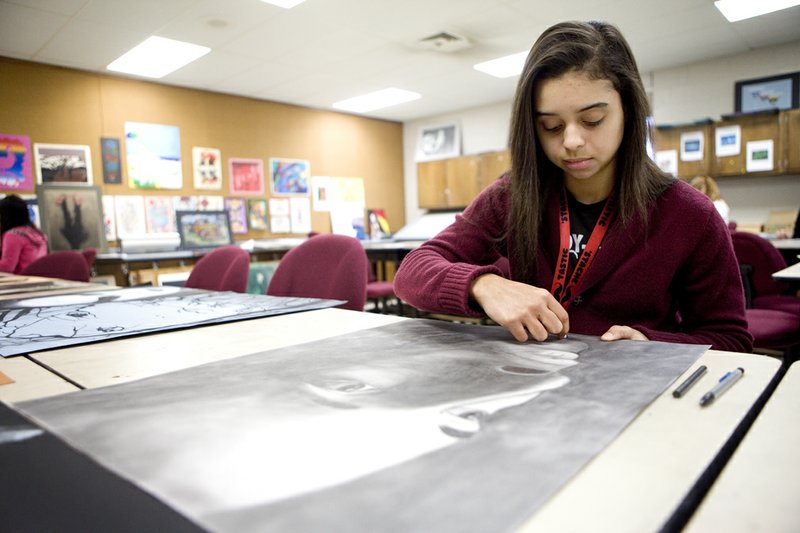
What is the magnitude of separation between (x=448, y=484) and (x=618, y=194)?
0.84 meters

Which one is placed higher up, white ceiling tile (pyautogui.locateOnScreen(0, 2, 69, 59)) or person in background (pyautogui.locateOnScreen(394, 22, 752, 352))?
white ceiling tile (pyautogui.locateOnScreen(0, 2, 69, 59))

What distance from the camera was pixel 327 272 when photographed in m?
1.46

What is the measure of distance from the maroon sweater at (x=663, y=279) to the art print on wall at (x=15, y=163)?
4.70m

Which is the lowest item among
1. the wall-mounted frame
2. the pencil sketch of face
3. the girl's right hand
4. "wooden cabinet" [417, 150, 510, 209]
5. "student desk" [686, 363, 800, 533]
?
"student desk" [686, 363, 800, 533]

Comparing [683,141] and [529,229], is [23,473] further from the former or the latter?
[683,141]

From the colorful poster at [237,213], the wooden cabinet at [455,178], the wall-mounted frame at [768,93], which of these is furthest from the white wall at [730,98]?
the colorful poster at [237,213]

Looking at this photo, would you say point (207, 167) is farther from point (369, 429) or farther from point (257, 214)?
point (369, 429)

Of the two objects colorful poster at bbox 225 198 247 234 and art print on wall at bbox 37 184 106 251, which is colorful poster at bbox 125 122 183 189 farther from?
art print on wall at bbox 37 184 106 251

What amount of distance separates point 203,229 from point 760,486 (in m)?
4.67

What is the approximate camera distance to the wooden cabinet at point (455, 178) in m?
6.57

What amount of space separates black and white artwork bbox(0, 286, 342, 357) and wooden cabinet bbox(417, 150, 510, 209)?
18.3 ft

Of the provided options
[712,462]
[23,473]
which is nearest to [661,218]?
[712,462]

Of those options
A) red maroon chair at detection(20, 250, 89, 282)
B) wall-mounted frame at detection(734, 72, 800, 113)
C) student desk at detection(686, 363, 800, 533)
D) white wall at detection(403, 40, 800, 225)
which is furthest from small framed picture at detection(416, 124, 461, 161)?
student desk at detection(686, 363, 800, 533)

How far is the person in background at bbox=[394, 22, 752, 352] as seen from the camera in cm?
90
